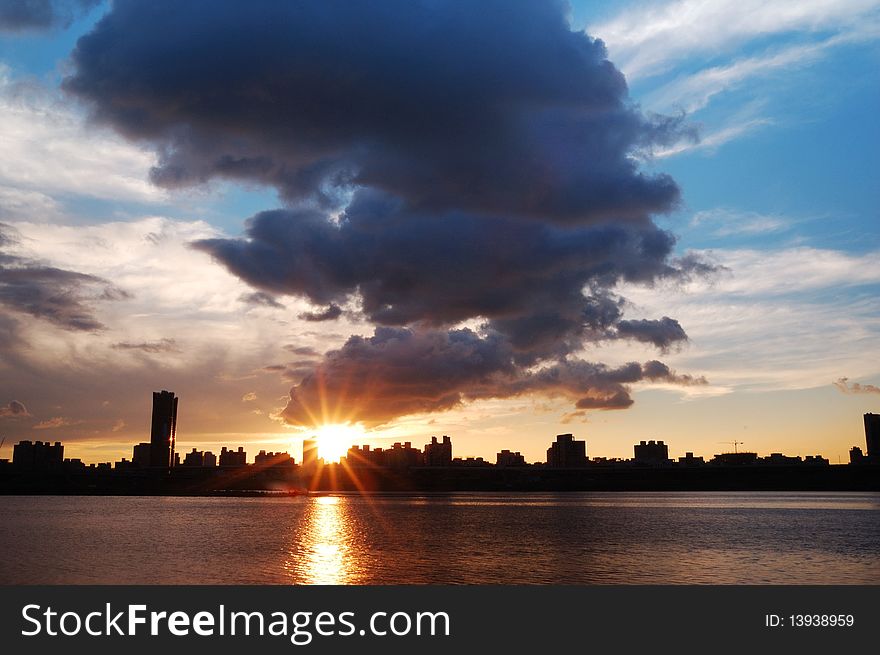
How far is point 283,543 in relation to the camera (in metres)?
109

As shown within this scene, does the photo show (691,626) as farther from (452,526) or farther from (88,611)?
(452,526)

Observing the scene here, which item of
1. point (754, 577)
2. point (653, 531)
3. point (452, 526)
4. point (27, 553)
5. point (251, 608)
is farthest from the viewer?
point (452, 526)

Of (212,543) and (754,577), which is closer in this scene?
(754,577)

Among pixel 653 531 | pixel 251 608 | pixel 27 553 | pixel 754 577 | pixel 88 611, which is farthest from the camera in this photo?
pixel 653 531

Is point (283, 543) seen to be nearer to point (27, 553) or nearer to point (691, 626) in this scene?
point (27, 553)

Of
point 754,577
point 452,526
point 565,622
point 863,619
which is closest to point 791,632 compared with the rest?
point 863,619

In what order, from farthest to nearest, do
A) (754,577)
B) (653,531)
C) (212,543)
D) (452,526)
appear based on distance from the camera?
(452,526)
(653,531)
(212,543)
(754,577)

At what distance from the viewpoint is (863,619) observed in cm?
4088

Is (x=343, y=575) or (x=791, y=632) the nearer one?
(x=791, y=632)

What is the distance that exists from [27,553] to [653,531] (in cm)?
9730

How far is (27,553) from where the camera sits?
9262cm

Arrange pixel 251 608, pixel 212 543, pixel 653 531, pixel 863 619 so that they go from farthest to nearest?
Answer: pixel 653 531, pixel 212 543, pixel 251 608, pixel 863 619

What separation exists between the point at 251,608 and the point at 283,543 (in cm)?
6084

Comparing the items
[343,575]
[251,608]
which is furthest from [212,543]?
[251,608]
